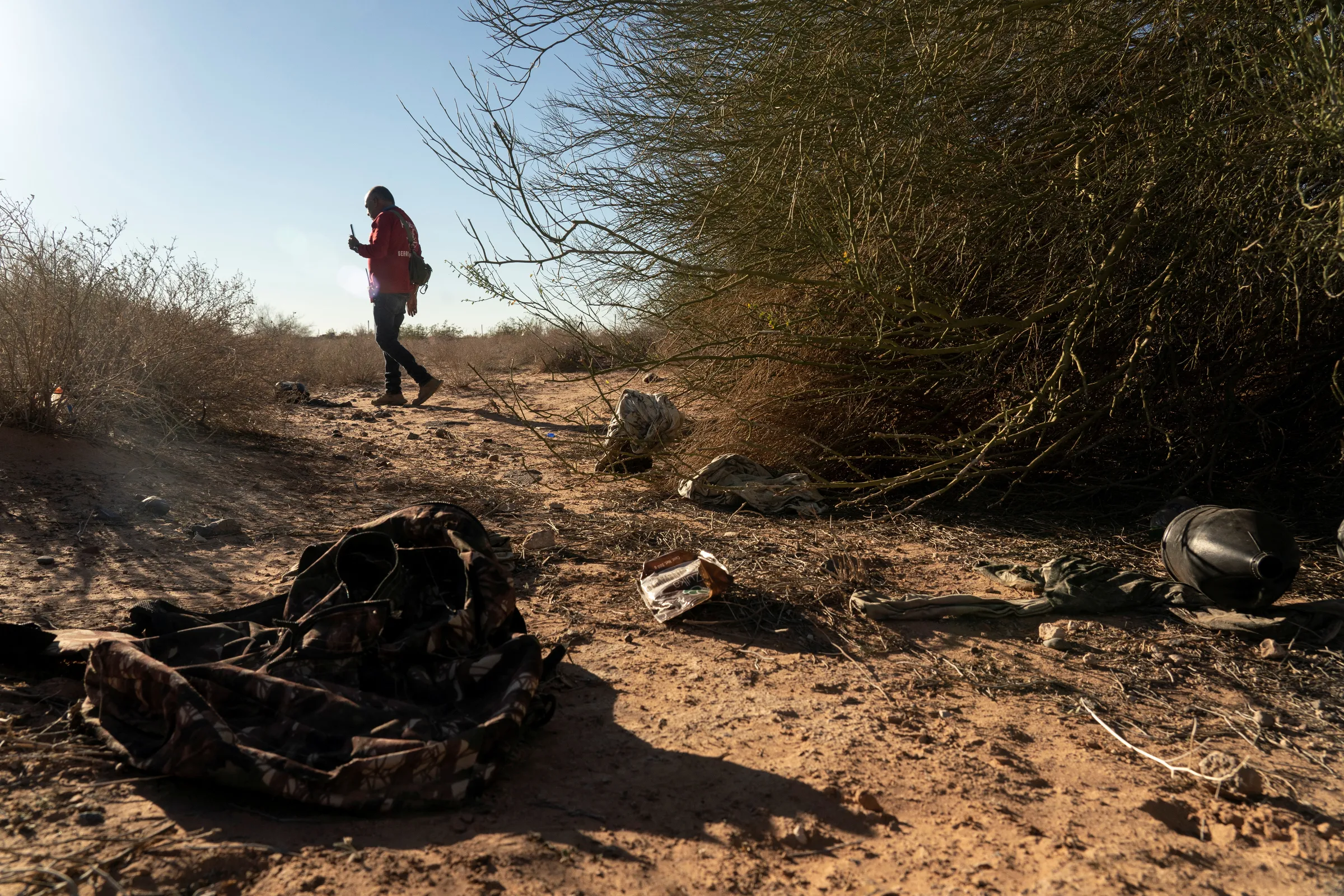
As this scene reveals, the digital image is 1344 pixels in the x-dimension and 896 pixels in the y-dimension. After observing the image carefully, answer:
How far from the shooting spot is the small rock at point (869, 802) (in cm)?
184

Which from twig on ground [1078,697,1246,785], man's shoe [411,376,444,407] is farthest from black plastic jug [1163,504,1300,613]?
man's shoe [411,376,444,407]

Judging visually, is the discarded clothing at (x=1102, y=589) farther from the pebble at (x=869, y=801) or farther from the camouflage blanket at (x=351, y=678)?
the camouflage blanket at (x=351, y=678)

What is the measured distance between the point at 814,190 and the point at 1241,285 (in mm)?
1788

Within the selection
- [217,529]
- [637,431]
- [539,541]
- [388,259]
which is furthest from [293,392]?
[539,541]

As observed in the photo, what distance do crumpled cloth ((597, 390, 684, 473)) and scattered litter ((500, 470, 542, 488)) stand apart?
449mm

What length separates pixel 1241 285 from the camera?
3361 mm

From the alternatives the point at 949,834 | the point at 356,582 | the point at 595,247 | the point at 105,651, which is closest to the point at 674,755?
the point at 949,834

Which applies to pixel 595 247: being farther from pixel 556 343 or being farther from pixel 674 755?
pixel 556 343

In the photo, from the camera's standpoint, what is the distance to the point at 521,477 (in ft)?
18.1

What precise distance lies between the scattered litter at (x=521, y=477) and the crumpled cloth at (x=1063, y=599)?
8.99 feet

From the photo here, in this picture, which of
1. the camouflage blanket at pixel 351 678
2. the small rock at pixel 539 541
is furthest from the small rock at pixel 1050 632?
the small rock at pixel 539 541

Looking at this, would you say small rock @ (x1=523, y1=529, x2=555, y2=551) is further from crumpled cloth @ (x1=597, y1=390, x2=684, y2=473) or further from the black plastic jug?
the black plastic jug

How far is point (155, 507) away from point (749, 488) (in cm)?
296

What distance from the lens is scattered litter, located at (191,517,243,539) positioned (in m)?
3.77
